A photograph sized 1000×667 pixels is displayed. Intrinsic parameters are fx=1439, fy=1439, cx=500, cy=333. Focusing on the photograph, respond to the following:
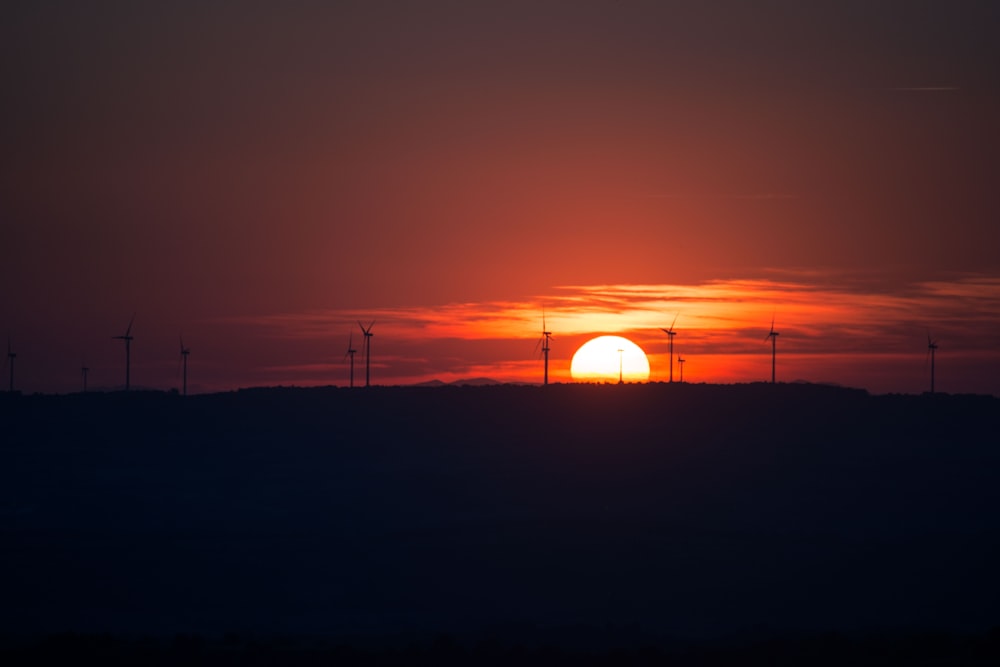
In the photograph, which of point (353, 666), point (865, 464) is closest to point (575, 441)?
point (865, 464)

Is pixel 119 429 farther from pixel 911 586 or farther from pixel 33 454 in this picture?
pixel 911 586

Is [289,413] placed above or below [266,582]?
above

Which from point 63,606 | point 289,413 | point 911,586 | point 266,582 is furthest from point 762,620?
point 289,413

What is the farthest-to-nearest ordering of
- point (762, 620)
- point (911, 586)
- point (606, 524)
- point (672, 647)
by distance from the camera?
1. point (606, 524)
2. point (911, 586)
3. point (762, 620)
4. point (672, 647)

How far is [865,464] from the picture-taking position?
11231 centimetres

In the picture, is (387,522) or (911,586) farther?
(387,522)

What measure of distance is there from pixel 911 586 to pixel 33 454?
73.4m

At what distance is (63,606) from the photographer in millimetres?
80875

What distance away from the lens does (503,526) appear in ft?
319

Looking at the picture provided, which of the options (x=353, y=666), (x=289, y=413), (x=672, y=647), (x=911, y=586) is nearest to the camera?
(x=353, y=666)

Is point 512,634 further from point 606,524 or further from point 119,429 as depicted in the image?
point 119,429

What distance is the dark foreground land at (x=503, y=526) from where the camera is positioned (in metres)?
68.9

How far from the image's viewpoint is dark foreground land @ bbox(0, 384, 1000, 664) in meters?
68.9

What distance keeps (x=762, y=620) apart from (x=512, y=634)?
Answer: 1783 centimetres
